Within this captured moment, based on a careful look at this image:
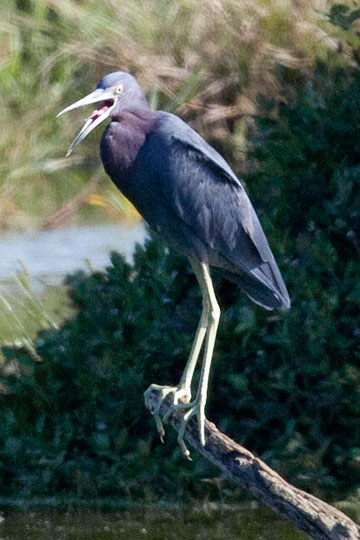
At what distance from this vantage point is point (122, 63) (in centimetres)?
677

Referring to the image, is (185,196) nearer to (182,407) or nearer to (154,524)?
(182,407)

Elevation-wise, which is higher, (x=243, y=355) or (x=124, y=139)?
(x=124, y=139)

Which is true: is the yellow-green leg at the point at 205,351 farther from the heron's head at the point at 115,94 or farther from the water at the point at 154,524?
the water at the point at 154,524

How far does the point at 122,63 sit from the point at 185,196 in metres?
3.76

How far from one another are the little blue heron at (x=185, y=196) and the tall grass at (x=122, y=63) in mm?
2950

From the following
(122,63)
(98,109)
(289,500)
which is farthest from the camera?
(122,63)

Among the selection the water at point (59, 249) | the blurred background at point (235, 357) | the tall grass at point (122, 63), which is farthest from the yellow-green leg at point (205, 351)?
the tall grass at point (122, 63)

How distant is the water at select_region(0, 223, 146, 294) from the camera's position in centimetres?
585

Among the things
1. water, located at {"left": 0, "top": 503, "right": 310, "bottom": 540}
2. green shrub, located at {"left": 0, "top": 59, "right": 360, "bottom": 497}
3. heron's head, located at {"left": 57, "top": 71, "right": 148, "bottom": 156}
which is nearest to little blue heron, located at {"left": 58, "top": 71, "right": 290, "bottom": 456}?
heron's head, located at {"left": 57, "top": 71, "right": 148, "bottom": 156}

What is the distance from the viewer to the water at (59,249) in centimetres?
585

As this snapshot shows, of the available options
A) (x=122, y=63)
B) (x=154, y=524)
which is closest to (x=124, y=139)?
(x=154, y=524)

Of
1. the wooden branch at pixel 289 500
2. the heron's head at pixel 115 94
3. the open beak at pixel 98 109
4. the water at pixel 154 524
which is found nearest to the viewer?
the wooden branch at pixel 289 500

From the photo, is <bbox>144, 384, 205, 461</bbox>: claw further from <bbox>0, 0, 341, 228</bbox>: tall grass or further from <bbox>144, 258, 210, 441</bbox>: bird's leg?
<bbox>0, 0, 341, 228</bbox>: tall grass

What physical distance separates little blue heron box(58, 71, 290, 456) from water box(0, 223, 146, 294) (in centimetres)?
242
